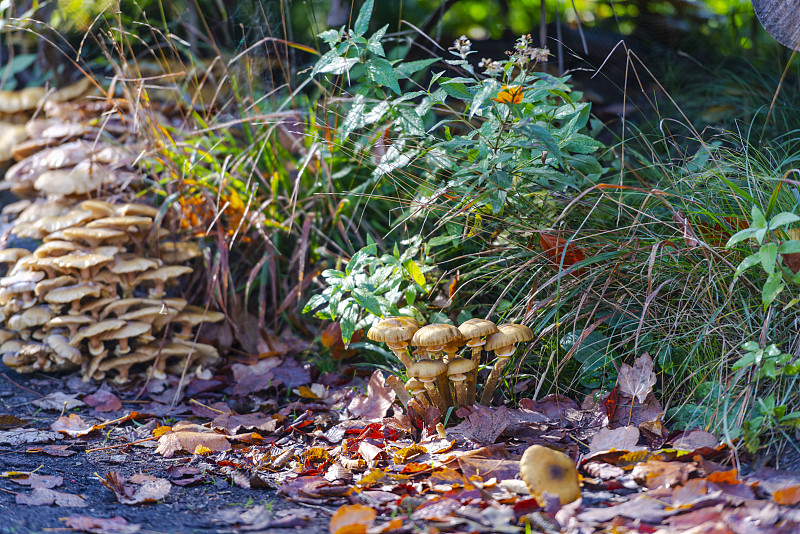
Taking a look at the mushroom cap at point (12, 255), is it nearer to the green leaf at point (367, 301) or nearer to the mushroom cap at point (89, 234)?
the mushroom cap at point (89, 234)

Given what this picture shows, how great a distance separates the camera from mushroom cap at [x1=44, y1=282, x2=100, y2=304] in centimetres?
264

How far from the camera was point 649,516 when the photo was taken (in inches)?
53.5

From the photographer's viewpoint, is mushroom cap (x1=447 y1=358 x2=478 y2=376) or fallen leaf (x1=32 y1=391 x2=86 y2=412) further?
fallen leaf (x1=32 y1=391 x2=86 y2=412)

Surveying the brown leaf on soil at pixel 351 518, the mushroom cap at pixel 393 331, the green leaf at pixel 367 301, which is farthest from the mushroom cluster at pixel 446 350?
the brown leaf on soil at pixel 351 518

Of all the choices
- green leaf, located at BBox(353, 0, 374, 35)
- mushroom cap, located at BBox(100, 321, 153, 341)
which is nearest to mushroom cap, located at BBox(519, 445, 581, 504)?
green leaf, located at BBox(353, 0, 374, 35)

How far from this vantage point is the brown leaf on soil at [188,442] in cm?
206

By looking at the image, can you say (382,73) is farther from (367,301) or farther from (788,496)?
(788,496)

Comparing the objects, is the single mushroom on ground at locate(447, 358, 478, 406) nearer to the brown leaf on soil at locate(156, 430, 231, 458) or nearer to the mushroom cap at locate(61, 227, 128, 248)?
the brown leaf on soil at locate(156, 430, 231, 458)

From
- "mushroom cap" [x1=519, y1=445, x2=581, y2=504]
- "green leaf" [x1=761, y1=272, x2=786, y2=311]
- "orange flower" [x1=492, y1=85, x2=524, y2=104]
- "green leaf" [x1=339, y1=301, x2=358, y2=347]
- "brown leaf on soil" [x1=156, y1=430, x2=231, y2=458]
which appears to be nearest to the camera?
"mushroom cap" [x1=519, y1=445, x2=581, y2=504]

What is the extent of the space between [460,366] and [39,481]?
1.26 meters

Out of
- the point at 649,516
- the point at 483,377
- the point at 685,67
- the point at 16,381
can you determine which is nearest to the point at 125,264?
the point at 16,381

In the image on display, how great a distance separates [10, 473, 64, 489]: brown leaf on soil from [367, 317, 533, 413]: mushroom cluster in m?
0.99

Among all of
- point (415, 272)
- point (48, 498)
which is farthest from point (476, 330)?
point (48, 498)

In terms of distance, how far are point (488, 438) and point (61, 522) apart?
1.14 meters
